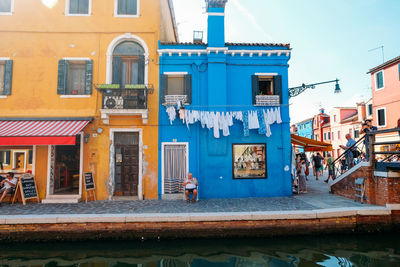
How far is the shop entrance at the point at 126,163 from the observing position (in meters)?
9.97

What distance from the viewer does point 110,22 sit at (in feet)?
33.6

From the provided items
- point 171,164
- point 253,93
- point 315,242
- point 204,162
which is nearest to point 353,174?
point 315,242

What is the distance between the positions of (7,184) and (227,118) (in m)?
9.03

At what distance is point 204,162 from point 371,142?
20.8 feet

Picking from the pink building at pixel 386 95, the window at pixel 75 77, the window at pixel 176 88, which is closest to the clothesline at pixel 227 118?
the window at pixel 176 88

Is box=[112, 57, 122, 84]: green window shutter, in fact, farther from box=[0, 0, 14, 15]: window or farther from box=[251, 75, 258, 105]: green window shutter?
box=[251, 75, 258, 105]: green window shutter

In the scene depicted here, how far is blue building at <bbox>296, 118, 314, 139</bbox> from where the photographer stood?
4184 cm

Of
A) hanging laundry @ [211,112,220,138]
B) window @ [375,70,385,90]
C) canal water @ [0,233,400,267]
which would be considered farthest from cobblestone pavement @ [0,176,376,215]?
window @ [375,70,385,90]

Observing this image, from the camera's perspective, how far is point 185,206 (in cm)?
829

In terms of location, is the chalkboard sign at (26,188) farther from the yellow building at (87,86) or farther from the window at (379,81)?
the window at (379,81)

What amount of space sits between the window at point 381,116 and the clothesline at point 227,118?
16675 millimetres

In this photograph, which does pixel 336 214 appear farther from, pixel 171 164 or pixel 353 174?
pixel 171 164

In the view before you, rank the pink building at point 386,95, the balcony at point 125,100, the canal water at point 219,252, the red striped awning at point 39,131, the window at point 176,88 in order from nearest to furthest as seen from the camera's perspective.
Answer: the canal water at point 219,252, the red striped awning at point 39,131, the balcony at point 125,100, the window at point 176,88, the pink building at point 386,95

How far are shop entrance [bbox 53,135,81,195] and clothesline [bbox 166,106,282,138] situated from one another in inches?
190
